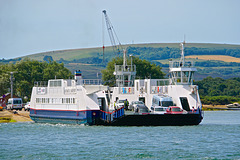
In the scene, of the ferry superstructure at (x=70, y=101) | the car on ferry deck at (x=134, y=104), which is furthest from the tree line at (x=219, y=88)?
the ferry superstructure at (x=70, y=101)

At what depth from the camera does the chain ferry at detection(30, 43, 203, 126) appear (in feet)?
180

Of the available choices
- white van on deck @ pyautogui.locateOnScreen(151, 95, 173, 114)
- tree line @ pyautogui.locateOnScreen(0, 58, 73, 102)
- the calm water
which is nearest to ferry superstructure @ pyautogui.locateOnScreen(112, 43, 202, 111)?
white van on deck @ pyautogui.locateOnScreen(151, 95, 173, 114)

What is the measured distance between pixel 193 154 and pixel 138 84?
108ft

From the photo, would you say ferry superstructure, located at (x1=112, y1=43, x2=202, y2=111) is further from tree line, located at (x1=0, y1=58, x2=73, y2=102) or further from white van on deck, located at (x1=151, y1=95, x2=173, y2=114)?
tree line, located at (x1=0, y1=58, x2=73, y2=102)

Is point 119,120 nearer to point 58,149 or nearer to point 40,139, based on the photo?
point 40,139

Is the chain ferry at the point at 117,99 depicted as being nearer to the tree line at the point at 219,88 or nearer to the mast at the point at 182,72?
the mast at the point at 182,72

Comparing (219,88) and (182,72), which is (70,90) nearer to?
(182,72)

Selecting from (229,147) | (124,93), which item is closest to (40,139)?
→ (229,147)

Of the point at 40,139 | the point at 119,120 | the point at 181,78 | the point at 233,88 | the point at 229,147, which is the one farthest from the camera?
the point at 233,88

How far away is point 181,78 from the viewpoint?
61125 mm

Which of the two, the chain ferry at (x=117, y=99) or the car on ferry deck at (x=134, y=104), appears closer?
the chain ferry at (x=117, y=99)

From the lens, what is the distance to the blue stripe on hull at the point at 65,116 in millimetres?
57969

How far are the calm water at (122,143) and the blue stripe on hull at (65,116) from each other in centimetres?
185

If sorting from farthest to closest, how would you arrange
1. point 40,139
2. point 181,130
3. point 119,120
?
point 119,120 → point 181,130 → point 40,139
